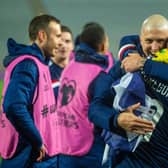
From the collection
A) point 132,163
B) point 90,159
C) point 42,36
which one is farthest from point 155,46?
point 90,159

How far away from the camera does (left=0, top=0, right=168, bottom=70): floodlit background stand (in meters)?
6.21

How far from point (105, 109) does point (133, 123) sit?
236mm

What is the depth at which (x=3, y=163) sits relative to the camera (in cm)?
300

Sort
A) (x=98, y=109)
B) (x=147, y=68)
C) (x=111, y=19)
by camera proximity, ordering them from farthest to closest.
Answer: (x=111, y=19) → (x=98, y=109) → (x=147, y=68)

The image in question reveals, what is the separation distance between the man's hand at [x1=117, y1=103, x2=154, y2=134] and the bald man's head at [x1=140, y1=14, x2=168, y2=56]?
306 mm

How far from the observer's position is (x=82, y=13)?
21.4 ft

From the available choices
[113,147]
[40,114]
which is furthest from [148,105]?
[40,114]

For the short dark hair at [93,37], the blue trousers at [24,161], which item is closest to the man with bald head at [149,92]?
the blue trousers at [24,161]

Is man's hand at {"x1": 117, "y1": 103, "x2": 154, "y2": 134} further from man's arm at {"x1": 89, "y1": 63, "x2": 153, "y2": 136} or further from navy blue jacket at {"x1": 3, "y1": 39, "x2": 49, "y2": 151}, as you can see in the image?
navy blue jacket at {"x1": 3, "y1": 39, "x2": 49, "y2": 151}

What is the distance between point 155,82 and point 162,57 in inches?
3.9

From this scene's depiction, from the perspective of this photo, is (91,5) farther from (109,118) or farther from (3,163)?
(109,118)

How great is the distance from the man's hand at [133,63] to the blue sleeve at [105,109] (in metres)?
0.15

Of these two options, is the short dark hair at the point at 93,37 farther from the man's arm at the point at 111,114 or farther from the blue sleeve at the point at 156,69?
the blue sleeve at the point at 156,69

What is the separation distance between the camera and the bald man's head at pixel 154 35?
7.23 feet
